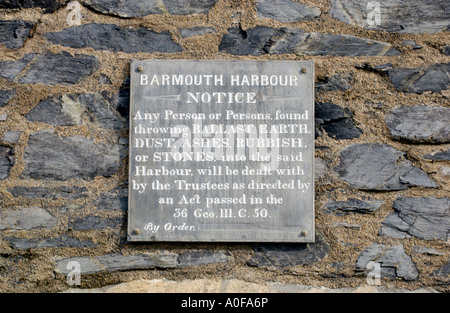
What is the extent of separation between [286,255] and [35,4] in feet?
5.97

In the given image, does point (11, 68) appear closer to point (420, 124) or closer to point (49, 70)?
point (49, 70)

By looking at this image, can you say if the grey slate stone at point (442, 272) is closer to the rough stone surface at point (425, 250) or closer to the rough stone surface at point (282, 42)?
the rough stone surface at point (425, 250)

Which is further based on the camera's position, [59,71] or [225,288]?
[59,71]

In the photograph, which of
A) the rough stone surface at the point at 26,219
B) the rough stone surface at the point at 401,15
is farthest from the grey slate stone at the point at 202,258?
the rough stone surface at the point at 401,15

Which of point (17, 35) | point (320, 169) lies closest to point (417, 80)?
point (320, 169)

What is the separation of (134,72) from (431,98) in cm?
151

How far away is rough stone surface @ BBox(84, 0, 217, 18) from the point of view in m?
2.32

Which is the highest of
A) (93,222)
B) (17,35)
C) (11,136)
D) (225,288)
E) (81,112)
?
(17,35)

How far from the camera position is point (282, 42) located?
2305 millimetres

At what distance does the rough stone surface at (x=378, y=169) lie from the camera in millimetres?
2242

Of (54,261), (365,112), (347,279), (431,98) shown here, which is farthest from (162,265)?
(431,98)

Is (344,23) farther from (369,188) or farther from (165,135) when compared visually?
(165,135)

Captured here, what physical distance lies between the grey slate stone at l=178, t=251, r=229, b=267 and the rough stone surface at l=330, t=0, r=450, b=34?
4.45 feet

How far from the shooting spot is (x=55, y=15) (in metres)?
2.32
